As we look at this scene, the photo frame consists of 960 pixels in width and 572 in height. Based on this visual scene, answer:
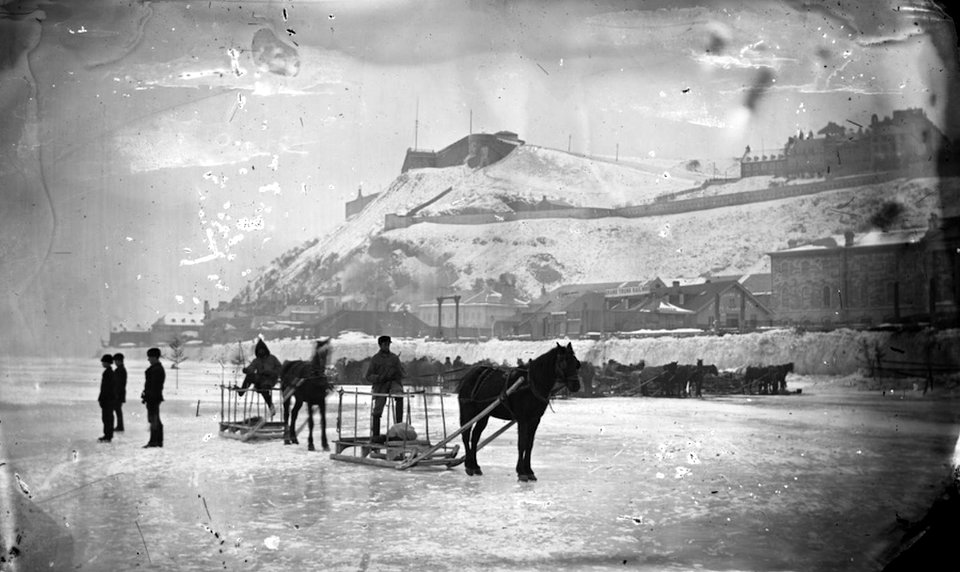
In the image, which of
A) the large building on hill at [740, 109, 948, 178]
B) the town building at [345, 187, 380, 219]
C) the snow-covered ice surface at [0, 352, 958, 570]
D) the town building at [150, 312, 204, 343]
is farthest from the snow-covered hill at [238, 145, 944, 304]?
the snow-covered ice surface at [0, 352, 958, 570]

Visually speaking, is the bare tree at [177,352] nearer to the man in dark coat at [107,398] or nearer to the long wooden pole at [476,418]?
the man in dark coat at [107,398]

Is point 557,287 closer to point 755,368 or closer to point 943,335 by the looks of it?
point 755,368

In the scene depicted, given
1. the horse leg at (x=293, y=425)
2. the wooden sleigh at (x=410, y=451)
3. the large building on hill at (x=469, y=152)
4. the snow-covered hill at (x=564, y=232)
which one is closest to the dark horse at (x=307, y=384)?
the horse leg at (x=293, y=425)

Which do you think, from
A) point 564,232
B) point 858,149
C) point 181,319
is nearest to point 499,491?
point 564,232

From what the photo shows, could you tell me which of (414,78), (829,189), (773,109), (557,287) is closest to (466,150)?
(414,78)

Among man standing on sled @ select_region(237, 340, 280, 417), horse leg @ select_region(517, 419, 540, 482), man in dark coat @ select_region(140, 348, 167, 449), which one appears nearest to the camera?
horse leg @ select_region(517, 419, 540, 482)

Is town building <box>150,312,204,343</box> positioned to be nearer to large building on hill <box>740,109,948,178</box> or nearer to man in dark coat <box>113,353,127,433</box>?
man in dark coat <box>113,353,127,433</box>

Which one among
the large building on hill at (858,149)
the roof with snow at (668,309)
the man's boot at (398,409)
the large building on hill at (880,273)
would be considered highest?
Result: the large building on hill at (858,149)

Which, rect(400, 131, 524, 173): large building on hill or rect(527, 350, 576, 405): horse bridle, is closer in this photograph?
rect(527, 350, 576, 405): horse bridle
